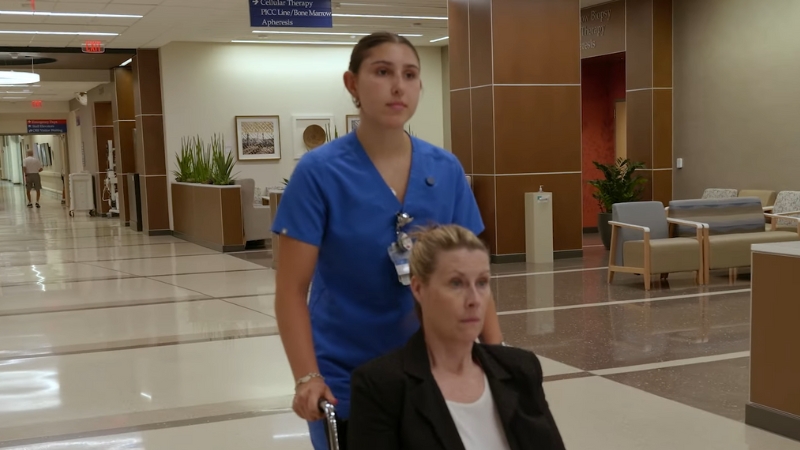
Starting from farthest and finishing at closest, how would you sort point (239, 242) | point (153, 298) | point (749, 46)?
point (239, 242), point (749, 46), point (153, 298)

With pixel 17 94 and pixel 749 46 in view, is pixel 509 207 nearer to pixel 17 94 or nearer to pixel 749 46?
pixel 749 46

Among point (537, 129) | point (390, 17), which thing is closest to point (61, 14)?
point (390, 17)

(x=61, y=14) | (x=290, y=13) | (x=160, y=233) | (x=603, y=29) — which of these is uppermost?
(x=61, y=14)

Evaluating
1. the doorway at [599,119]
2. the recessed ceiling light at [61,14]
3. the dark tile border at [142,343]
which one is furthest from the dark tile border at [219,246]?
the dark tile border at [142,343]

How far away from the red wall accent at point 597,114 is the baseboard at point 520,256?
136 inches

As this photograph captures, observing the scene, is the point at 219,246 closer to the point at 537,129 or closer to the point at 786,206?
the point at 537,129

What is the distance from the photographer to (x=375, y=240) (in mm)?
1835

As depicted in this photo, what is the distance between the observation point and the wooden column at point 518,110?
1055 cm

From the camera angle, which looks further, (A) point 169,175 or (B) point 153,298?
(A) point 169,175

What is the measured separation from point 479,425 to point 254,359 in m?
4.26

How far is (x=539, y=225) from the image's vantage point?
10.6m

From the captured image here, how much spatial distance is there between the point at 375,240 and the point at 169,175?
49.7 ft

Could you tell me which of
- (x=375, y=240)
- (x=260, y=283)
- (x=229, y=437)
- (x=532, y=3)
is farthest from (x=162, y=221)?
(x=375, y=240)

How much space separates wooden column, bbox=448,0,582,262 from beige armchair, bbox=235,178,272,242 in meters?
3.61
